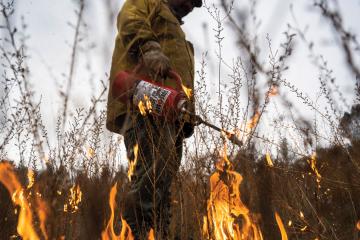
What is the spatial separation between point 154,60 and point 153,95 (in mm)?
193

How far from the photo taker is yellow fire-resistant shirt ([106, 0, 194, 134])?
2.20 metres

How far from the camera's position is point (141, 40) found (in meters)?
2.19

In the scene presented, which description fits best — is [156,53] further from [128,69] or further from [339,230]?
[339,230]

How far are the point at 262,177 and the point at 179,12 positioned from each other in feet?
7.61

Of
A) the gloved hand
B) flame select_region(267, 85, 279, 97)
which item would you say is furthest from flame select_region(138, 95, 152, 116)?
flame select_region(267, 85, 279, 97)

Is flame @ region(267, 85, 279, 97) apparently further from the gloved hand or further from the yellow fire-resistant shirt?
the gloved hand

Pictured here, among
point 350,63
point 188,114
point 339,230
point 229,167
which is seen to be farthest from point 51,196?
point 339,230

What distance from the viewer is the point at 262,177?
0.51 meters

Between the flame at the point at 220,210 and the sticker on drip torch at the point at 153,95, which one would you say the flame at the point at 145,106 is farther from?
the flame at the point at 220,210

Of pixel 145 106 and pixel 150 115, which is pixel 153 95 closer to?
pixel 145 106

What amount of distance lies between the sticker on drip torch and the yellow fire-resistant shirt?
0.12 meters

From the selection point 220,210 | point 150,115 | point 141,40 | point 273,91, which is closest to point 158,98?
point 150,115

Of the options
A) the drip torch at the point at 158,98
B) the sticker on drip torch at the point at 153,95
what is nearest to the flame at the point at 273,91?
the drip torch at the point at 158,98

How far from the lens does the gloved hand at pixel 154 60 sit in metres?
2.03
